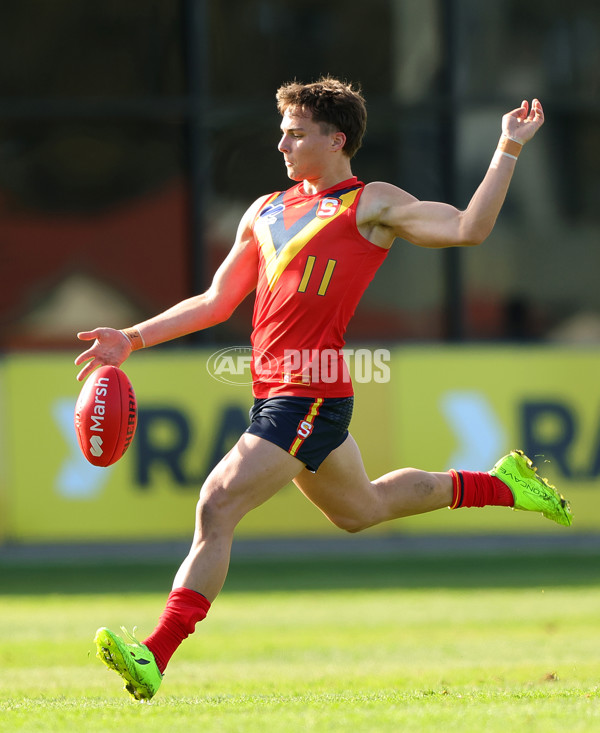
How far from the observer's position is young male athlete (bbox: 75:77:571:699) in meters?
5.22

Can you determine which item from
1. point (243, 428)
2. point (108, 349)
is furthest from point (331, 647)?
point (243, 428)

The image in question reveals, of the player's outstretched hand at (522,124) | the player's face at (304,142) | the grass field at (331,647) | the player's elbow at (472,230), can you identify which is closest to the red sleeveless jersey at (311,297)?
the player's face at (304,142)

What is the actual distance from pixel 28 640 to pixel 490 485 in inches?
138

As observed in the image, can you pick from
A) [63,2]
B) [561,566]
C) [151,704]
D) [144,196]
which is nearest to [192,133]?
[144,196]

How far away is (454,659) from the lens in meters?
7.30

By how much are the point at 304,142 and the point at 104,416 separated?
148cm

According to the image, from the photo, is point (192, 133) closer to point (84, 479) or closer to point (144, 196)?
point (144, 196)

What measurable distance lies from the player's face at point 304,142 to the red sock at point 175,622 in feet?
6.16

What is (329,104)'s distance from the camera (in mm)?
5672

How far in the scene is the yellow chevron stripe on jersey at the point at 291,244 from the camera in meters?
5.55

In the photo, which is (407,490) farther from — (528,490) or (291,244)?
(291,244)

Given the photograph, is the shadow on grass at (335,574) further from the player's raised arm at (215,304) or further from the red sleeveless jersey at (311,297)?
the red sleeveless jersey at (311,297)

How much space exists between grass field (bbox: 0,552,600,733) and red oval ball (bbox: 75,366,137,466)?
3.53 feet

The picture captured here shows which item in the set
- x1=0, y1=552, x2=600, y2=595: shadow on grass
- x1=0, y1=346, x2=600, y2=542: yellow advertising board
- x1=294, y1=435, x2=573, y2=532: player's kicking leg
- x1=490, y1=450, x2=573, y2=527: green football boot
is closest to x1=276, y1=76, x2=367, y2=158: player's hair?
x1=294, y1=435, x2=573, y2=532: player's kicking leg
